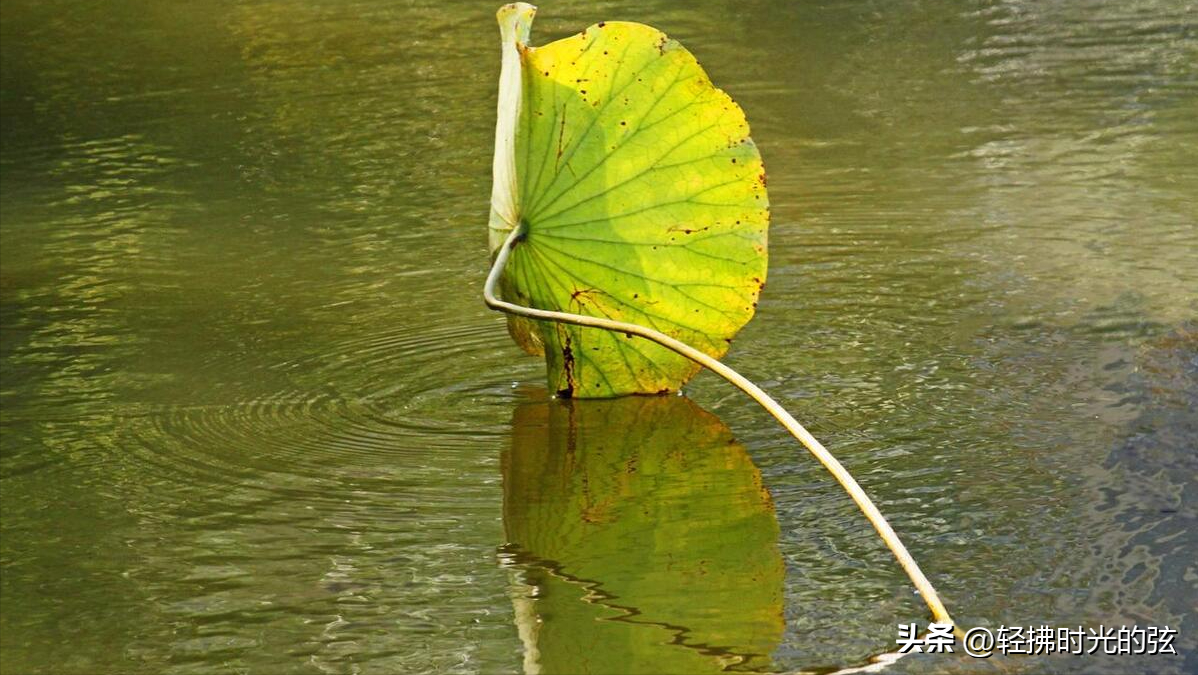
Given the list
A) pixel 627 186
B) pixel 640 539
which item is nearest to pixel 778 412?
pixel 640 539

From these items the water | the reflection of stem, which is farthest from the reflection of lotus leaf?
the reflection of stem

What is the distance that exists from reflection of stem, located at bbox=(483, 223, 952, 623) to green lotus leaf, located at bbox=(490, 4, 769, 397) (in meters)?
0.09

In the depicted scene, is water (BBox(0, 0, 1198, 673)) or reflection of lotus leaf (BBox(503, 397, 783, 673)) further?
water (BBox(0, 0, 1198, 673))

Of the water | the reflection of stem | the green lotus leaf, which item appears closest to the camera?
the reflection of stem

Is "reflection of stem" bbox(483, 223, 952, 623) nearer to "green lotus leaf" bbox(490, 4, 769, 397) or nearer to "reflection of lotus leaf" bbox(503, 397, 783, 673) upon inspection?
"green lotus leaf" bbox(490, 4, 769, 397)

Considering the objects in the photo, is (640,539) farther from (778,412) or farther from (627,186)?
(627,186)

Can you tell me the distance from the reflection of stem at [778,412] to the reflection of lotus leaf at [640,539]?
0.68 ft

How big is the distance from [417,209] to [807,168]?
1365mm

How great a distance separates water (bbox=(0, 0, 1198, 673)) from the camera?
2574 mm

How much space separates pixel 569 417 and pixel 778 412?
0.89 m

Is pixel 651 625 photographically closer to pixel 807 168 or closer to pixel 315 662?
pixel 315 662

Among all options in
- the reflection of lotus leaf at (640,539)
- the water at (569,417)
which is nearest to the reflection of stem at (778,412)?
the water at (569,417)

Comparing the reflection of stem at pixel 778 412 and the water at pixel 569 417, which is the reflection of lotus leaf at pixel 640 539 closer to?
the water at pixel 569 417

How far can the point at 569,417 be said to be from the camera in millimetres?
3529
